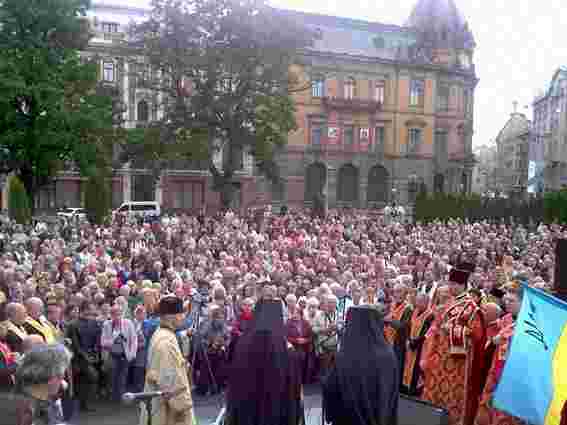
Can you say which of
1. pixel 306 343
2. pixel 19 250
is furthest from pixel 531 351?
pixel 19 250

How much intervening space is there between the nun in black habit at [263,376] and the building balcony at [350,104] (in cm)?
Answer: 4736

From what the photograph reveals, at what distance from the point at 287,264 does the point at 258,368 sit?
26.2ft

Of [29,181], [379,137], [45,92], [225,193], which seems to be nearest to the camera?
[45,92]

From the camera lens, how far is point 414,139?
2168 inches

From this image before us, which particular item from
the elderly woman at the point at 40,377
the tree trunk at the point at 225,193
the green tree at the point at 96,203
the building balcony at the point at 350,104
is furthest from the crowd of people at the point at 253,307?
the building balcony at the point at 350,104

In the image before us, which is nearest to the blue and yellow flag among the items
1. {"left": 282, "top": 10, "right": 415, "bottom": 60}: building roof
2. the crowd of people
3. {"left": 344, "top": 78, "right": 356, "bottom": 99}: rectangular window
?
the crowd of people

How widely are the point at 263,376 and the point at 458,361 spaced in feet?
8.11

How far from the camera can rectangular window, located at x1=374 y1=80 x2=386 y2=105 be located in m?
53.5

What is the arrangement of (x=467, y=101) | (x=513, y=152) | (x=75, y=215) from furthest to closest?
(x=513, y=152) < (x=467, y=101) < (x=75, y=215)

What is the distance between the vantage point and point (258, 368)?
213 inches

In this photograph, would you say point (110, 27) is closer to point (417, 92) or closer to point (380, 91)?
point (380, 91)

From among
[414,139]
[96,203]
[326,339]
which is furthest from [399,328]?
[414,139]

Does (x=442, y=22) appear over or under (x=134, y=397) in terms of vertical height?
over

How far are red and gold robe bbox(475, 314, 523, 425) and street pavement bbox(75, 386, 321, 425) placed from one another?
2.25 m
